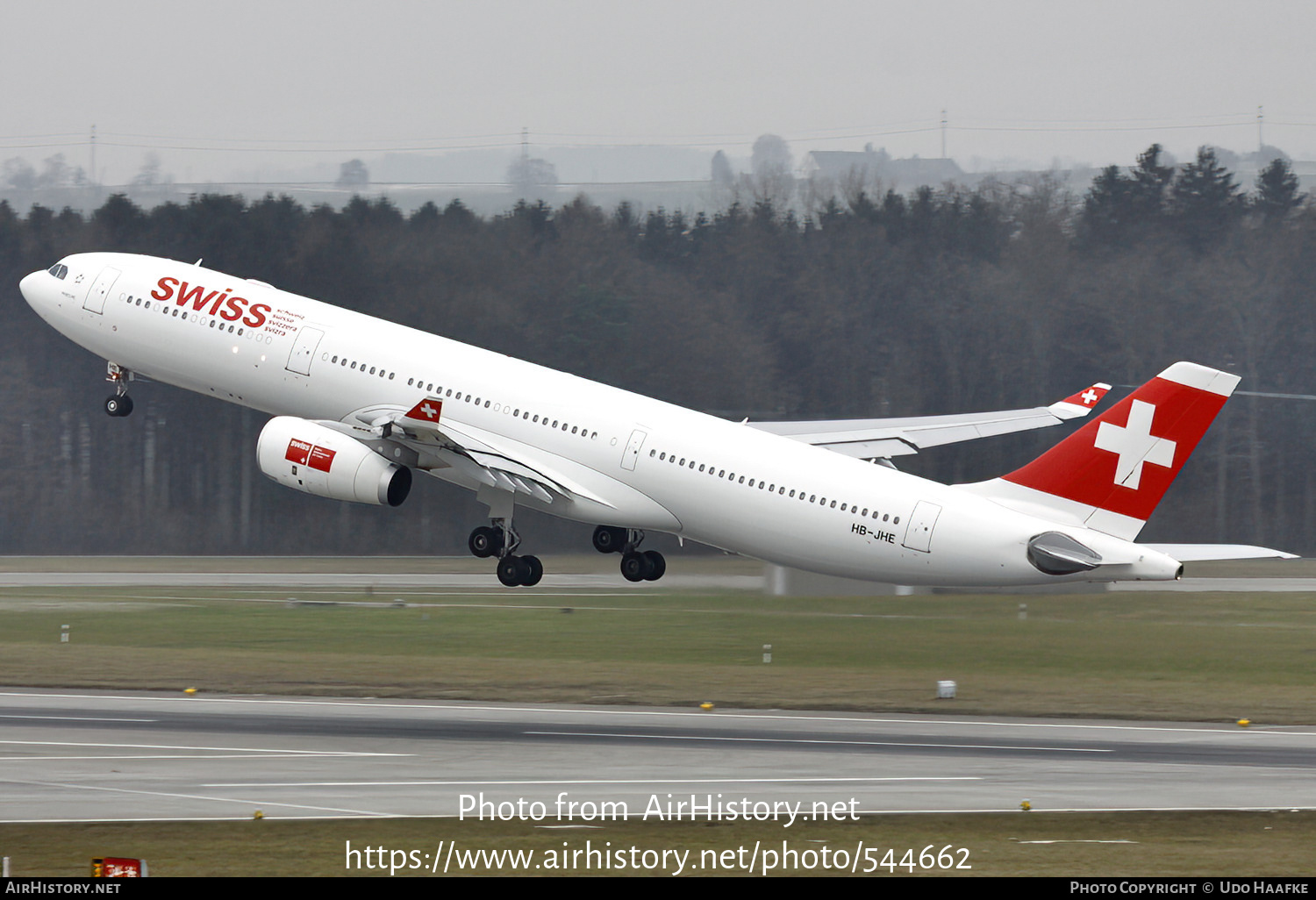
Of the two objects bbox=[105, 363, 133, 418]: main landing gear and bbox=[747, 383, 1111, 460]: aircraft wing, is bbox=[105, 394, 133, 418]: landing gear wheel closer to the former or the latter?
bbox=[105, 363, 133, 418]: main landing gear

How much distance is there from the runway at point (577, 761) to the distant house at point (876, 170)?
6809 cm

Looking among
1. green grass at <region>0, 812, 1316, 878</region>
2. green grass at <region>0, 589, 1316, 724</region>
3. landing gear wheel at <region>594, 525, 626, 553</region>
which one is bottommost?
green grass at <region>0, 589, 1316, 724</region>

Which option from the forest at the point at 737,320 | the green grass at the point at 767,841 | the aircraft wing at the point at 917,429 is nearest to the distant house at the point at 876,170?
the forest at the point at 737,320

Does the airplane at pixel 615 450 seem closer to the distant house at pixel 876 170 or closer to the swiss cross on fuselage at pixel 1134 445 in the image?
the swiss cross on fuselage at pixel 1134 445

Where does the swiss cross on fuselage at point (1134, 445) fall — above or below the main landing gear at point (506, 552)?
above

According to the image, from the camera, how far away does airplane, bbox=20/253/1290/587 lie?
3475cm

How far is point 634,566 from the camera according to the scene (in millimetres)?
43344

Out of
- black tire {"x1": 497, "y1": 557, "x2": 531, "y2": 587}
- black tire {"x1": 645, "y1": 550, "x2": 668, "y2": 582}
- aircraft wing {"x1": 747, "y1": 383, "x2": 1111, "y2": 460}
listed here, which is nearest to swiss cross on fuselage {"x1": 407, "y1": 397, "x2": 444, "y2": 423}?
black tire {"x1": 497, "y1": 557, "x2": 531, "y2": 587}

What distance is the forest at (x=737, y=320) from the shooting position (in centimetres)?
7850

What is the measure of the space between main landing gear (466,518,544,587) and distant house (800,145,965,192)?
60630 mm

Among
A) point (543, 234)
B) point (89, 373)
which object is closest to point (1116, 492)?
point (543, 234)

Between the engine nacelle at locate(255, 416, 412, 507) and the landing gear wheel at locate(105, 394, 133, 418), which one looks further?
the landing gear wheel at locate(105, 394, 133, 418)

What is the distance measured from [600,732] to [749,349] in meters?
51.9

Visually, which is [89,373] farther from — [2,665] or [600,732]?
[600,732]
